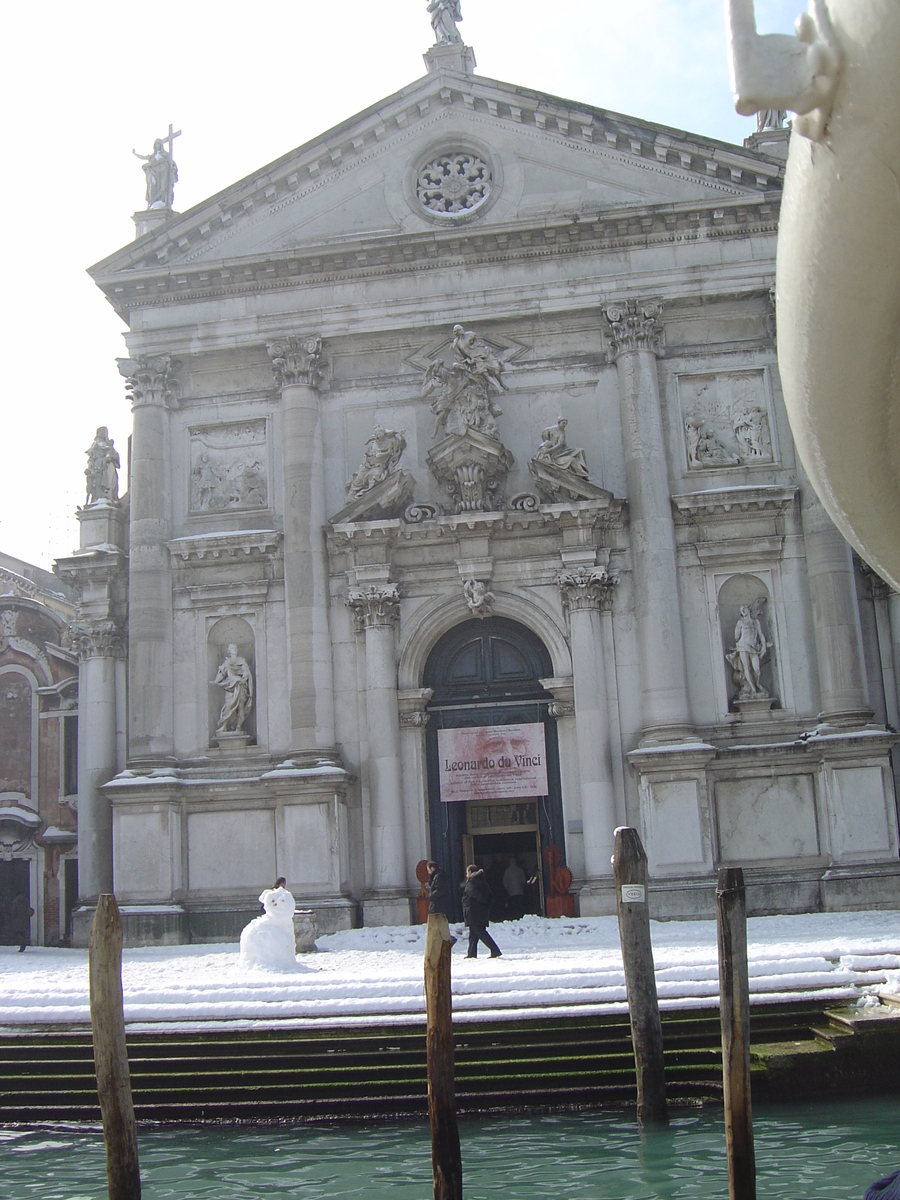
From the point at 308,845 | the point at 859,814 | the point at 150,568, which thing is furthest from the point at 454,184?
the point at 859,814

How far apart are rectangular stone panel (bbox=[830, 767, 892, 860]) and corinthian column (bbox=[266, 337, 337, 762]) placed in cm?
885

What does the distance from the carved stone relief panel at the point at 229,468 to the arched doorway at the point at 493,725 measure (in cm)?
486

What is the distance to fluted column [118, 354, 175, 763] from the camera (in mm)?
23797

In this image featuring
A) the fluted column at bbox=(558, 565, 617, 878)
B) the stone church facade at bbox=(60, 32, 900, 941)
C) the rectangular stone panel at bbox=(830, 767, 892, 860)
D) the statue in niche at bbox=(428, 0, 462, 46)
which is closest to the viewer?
the rectangular stone panel at bbox=(830, 767, 892, 860)

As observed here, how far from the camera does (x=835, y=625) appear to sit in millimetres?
22188

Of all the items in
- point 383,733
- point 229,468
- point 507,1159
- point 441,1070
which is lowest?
point 507,1159

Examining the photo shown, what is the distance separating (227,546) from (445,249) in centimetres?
710

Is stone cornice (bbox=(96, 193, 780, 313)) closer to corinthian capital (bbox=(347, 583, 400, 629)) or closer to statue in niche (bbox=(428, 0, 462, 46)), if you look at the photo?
statue in niche (bbox=(428, 0, 462, 46))

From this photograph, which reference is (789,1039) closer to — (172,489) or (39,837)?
(172,489)

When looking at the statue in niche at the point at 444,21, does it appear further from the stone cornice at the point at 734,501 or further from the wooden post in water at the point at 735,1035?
the wooden post in water at the point at 735,1035

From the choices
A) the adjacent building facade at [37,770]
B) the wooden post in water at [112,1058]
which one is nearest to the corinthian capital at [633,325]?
the adjacent building facade at [37,770]

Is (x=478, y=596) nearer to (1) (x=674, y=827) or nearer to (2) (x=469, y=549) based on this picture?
(2) (x=469, y=549)

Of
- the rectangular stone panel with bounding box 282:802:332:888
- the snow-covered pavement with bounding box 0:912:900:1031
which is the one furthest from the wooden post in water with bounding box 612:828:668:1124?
the rectangular stone panel with bounding box 282:802:332:888

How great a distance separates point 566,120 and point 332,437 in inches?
→ 301
